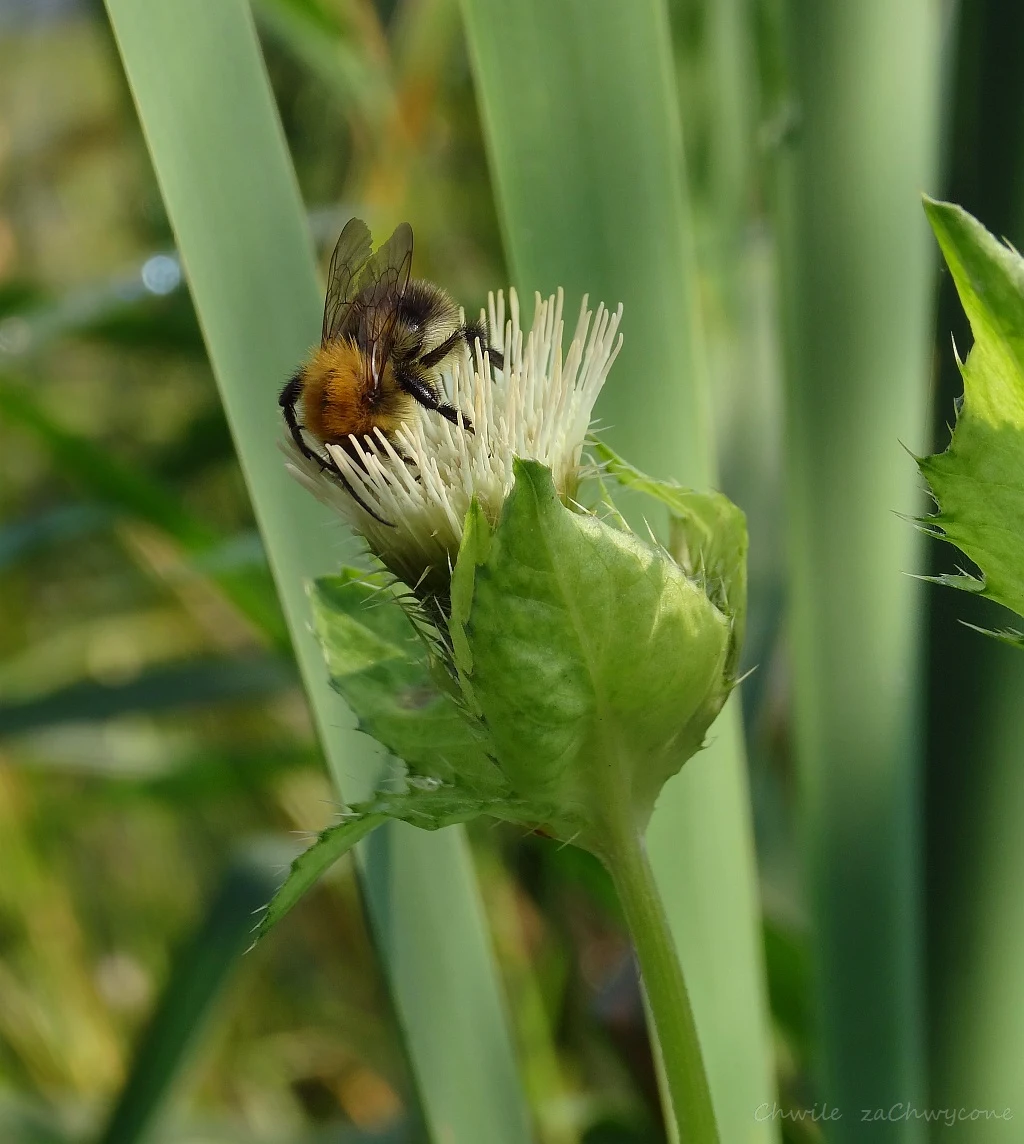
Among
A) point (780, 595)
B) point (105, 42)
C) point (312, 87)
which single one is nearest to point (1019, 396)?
point (780, 595)

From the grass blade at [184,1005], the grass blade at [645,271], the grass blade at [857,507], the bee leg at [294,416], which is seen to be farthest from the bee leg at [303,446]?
the grass blade at [184,1005]

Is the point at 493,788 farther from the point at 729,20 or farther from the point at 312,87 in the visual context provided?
the point at 312,87

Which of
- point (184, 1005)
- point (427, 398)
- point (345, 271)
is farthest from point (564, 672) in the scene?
point (184, 1005)

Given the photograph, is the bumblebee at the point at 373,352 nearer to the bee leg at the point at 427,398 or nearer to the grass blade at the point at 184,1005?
the bee leg at the point at 427,398

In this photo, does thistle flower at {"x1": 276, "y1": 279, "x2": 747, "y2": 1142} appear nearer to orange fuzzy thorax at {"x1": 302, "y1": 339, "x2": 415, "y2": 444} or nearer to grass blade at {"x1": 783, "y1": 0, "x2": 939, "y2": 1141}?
orange fuzzy thorax at {"x1": 302, "y1": 339, "x2": 415, "y2": 444}

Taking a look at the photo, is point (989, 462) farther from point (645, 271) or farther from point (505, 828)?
point (505, 828)

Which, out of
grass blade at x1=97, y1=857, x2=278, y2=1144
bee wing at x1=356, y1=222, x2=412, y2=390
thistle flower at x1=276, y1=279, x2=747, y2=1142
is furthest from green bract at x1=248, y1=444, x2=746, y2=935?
grass blade at x1=97, y1=857, x2=278, y2=1144
